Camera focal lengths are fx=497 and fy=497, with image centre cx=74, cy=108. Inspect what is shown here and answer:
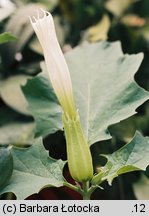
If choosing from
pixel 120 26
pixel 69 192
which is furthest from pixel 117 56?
pixel 120 26

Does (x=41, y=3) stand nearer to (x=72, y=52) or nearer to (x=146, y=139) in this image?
(x=72, y=52)

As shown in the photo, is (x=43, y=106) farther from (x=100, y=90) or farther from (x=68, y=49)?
(x=68, y=49)

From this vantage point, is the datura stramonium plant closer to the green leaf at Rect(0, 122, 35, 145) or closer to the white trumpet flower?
the white trumpet flower

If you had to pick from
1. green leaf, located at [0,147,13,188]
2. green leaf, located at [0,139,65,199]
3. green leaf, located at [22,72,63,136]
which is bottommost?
green leaf, located at [22,72,63,136]

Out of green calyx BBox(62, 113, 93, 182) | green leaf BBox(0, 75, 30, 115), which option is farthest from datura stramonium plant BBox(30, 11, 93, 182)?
green leaf BBox(0, 75, 30, 115)

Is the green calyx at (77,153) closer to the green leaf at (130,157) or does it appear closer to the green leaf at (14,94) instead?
the green leaf at (130,157)

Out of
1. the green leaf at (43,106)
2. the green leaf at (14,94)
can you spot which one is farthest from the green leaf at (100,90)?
the green leaf at (14,94)

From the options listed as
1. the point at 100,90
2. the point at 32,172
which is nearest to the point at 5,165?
the point at 32,172
